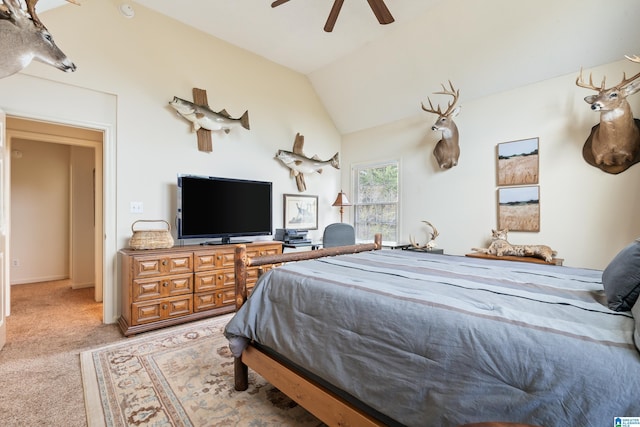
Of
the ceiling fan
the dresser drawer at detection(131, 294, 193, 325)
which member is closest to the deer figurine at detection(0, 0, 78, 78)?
the ceiling fan

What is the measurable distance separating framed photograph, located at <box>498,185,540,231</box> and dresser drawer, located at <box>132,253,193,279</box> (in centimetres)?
369

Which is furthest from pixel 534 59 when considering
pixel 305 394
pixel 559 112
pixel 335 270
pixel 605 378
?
pixel 305 394

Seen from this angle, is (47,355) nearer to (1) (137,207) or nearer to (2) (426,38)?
(1) (137,207)

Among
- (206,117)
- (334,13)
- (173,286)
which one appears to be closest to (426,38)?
(334,13)

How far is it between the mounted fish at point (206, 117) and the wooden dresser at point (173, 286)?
1515 millimetres

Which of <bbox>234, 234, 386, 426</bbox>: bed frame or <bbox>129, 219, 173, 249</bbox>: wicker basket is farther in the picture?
<bbox>129, 219, 173, 249</bbox>: wicker basket

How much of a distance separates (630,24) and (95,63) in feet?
17.1

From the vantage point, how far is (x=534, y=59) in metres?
3.28

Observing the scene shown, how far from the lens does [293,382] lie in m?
1.54

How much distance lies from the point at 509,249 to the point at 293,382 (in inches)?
116

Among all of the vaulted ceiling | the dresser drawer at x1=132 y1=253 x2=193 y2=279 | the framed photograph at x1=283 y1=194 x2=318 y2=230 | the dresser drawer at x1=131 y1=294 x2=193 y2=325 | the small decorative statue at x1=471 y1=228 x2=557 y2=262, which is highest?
the vaulted ceiling

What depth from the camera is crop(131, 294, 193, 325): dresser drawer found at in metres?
2.84

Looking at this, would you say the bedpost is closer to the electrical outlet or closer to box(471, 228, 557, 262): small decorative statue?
the electrical outlet

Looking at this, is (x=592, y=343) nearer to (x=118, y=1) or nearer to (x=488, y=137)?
(x=488, y=137)
